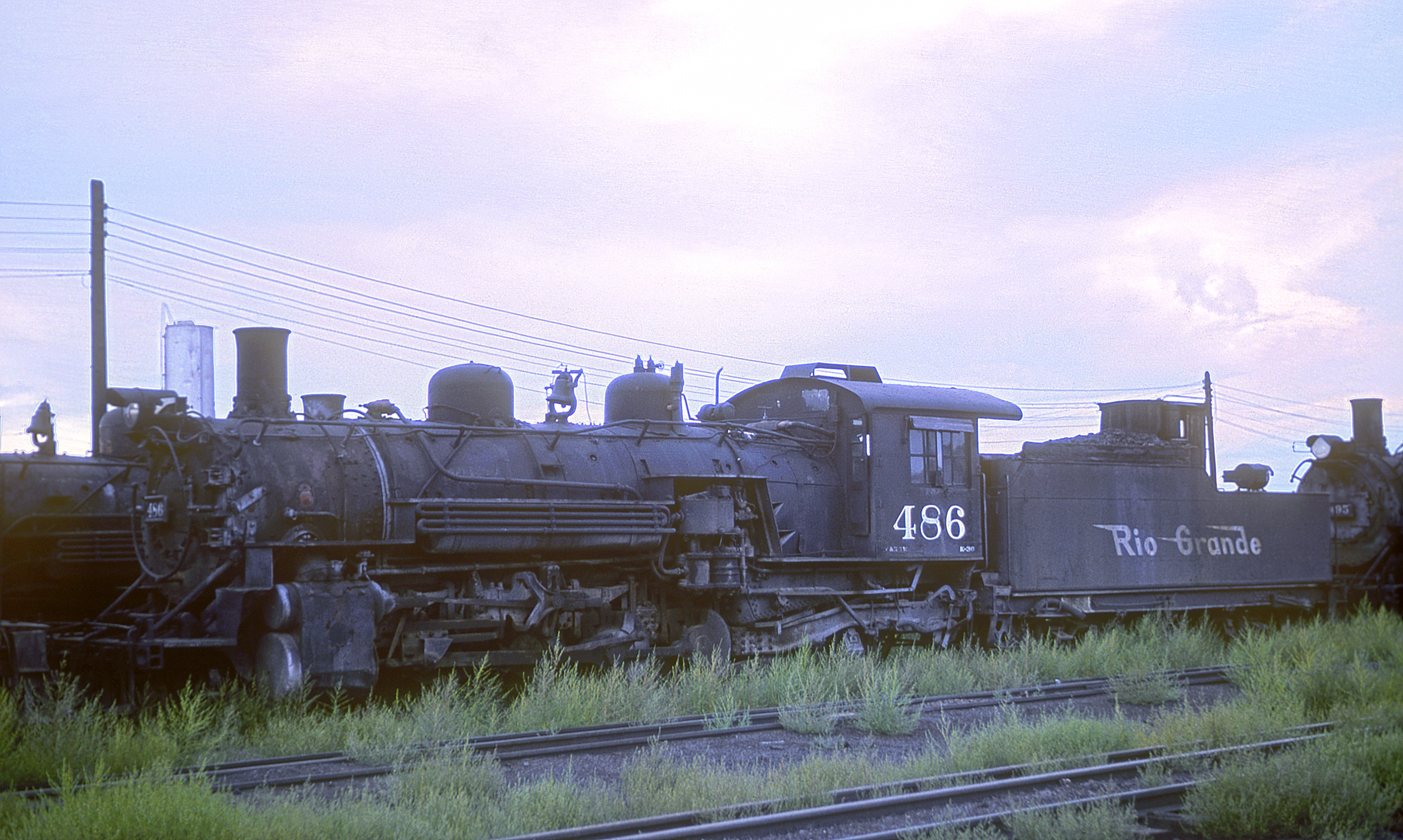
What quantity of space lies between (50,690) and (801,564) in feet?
24.3

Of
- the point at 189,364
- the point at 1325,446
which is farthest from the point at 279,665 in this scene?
the point at 1325,446

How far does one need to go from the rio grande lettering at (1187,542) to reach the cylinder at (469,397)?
8.28 m

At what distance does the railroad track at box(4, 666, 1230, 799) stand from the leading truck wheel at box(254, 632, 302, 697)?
0.97 meters

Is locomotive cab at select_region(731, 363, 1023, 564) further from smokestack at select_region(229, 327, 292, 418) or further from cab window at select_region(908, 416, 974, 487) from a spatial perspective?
smokestack at select_region(229, 327, 292, 418)

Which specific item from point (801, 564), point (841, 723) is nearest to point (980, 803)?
point (841, 723)

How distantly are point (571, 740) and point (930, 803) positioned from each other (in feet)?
10.0

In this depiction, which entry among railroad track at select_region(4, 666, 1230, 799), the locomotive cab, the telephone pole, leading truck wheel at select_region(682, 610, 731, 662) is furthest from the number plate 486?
the telephone pole

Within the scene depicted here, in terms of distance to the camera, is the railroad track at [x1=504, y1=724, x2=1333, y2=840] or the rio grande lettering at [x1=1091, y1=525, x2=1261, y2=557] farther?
the rio grande lettering at [x1=1091, y1=525, x2=1261, y2=557]

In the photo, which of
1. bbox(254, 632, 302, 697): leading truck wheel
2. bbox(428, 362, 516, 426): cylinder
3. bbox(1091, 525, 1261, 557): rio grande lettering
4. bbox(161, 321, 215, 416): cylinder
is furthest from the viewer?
bbox(161, 321, 215, 416): cylinder

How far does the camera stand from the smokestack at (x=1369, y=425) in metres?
22.3

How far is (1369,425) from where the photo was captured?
22.5m

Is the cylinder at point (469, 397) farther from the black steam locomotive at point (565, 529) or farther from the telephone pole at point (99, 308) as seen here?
the telephone pole at point (99, 308)

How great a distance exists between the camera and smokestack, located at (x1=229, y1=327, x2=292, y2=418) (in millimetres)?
10914

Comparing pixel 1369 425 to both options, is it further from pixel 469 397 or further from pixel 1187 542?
pixel 469 397
